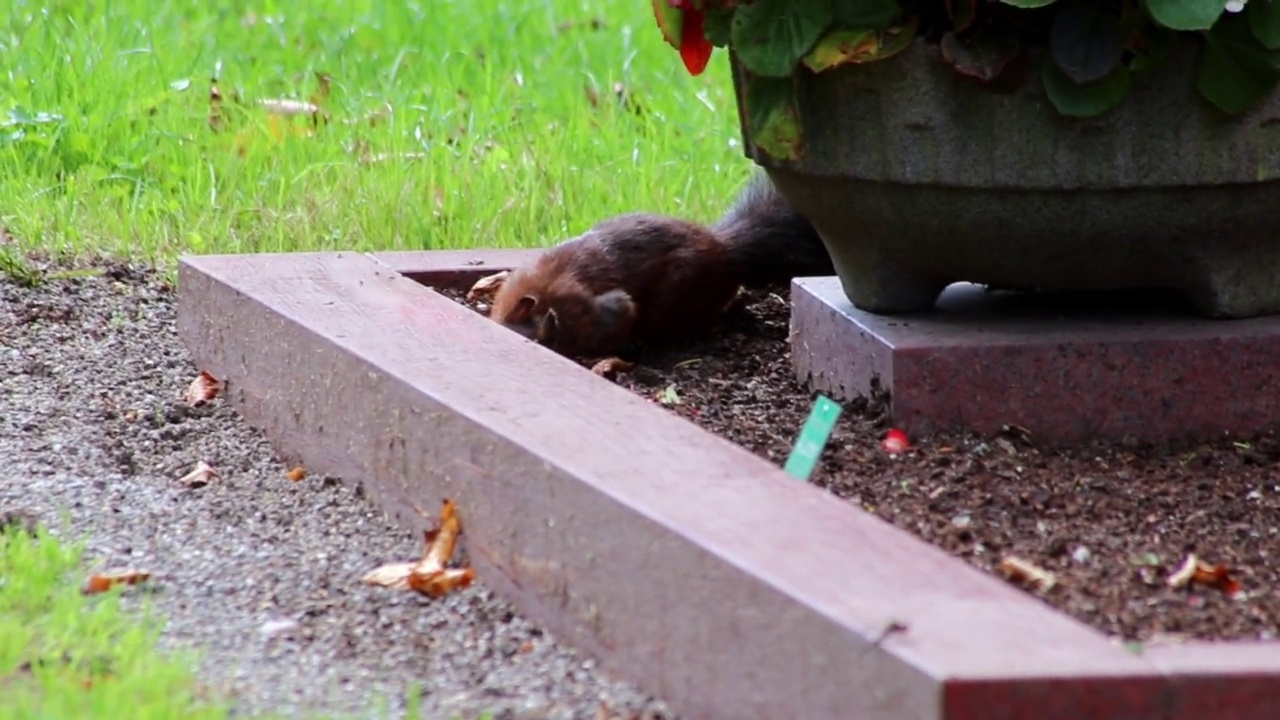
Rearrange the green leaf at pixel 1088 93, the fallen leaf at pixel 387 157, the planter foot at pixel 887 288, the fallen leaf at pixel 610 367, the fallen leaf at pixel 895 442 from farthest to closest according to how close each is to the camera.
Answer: the fallen leaf at pixel 387 157
the fallen leaf at pixel 610 367
the planter foot at pixel 887 288
the fallen leaf at pixel 895 442
the green leaf at pixel 1088 93

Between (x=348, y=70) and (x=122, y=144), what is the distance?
121 cm

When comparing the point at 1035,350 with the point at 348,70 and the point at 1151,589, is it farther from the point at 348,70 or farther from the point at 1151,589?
the point at 348,70

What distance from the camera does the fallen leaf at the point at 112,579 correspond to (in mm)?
2752

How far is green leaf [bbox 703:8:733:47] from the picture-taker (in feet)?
9.77

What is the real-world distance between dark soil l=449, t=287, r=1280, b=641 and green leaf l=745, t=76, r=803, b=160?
18.2 inches

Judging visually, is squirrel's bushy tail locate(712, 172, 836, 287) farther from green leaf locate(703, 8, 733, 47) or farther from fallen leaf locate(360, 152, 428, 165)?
fallen leaf locate(360, 152, 428, 165)

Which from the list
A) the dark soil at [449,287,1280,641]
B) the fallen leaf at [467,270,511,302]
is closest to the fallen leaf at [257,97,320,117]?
the fallen leaf at [467,270,511,302]

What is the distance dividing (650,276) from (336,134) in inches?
74.0

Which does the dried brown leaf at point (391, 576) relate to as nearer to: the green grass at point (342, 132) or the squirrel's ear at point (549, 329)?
the squirrel's ear at point (549, 329)

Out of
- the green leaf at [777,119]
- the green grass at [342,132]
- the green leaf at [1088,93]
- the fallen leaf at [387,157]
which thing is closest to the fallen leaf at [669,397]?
the green leaf at [777,119]

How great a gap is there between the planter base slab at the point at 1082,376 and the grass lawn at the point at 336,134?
6.55ft

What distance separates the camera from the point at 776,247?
4.10 metres

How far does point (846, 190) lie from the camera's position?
304 cm

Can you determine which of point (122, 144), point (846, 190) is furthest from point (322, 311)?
point (122, 144)
